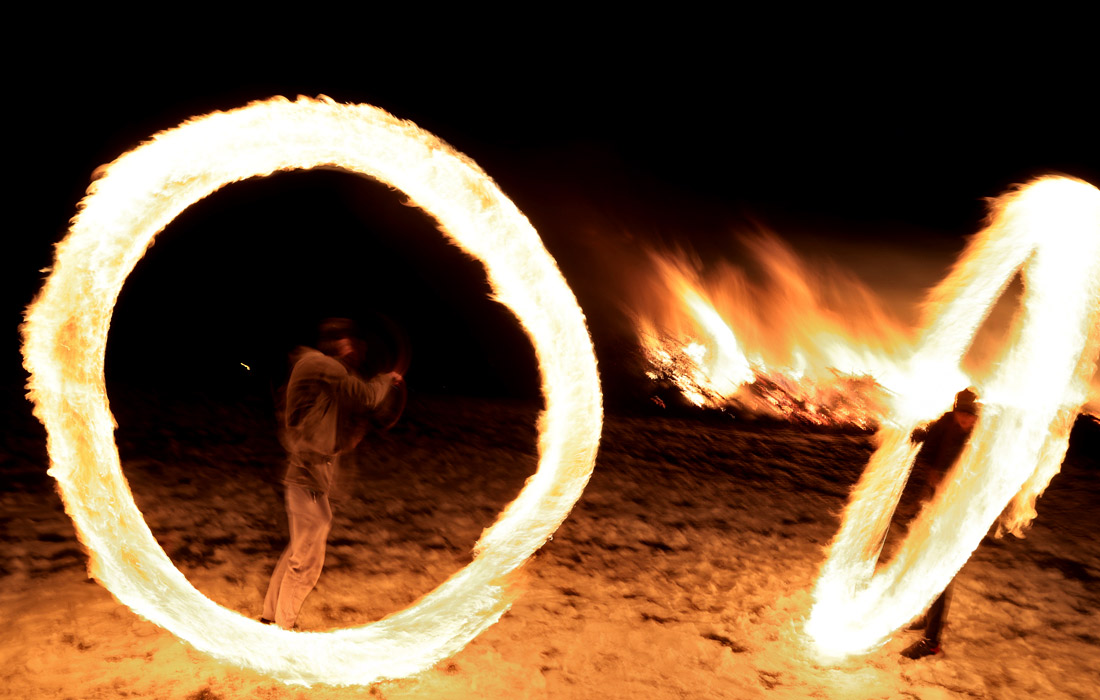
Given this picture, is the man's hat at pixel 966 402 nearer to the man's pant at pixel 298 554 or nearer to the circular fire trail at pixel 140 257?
the circular fire trail at pixel 140 257

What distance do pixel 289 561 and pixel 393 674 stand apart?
28.6 inches

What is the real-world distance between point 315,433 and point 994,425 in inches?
150

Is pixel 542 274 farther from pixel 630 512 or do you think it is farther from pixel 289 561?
pixel 630 512

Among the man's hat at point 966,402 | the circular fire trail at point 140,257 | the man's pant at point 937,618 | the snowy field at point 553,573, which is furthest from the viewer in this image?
the man's pant at point 937,618

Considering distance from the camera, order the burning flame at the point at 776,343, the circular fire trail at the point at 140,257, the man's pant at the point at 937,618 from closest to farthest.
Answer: the circular fire trail at the point at 140,257 < the man's pant at the point at 937,618 < the burning flame at the point at 776,343

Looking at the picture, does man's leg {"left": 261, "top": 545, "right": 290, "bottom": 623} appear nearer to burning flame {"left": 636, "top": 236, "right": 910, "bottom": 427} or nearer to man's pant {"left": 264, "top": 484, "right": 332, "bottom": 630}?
man's pant {"left": 264, "top": 484, "right": 332, "bottom": 630}

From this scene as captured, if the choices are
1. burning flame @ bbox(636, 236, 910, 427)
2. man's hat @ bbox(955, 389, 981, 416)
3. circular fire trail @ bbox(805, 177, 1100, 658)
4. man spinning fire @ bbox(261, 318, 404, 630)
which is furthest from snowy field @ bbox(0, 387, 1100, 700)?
burning flame @ bbox(636, 236, 910, 427)

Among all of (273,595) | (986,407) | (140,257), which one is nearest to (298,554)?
(273,595)

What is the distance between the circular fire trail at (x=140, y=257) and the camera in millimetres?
3232

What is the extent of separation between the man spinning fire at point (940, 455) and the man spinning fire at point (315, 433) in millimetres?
2900

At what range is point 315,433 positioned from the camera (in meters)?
3.26

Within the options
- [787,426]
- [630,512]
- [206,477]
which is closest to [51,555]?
[206,477]

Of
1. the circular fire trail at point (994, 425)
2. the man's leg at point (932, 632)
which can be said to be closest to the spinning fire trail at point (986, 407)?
the circular fire trail at point (994, 425)

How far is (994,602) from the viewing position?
4723 mm
